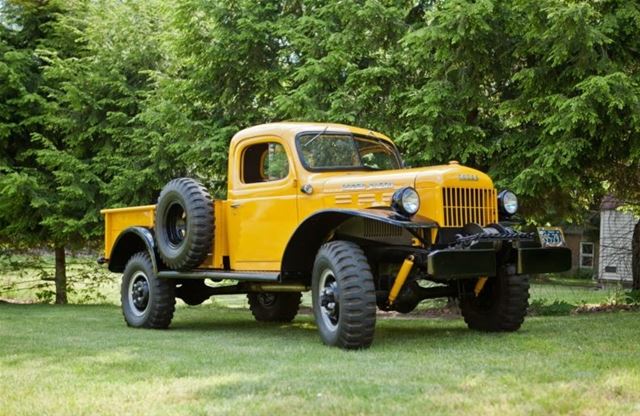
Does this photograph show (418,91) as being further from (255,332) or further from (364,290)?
(364,290)

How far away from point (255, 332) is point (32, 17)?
10.1 metres

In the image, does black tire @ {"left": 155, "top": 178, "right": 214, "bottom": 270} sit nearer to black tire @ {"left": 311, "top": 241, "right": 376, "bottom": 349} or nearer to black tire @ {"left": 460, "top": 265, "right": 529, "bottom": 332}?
black tire @ {"left": 311, "top": 241, "right": 376, "bottom": 349}

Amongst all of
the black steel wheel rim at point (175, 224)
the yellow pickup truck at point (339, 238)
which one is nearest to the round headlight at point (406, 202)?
the yellow pickup truck at point (339, 238)

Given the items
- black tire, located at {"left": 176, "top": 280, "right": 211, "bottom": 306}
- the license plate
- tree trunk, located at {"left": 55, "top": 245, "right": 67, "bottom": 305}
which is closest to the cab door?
black tire, located at {"left": 176, "top": 280, "right": 211, "bottom": 306}

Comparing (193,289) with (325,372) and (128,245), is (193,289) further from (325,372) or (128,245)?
(325,372)

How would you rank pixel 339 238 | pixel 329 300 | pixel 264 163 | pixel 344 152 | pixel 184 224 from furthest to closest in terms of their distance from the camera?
pixel 184 224 < pixel 264 163 < pixel 344 152 < pixel 339 238 < pixel 329 300

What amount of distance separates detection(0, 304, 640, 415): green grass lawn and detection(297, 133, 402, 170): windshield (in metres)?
1.78

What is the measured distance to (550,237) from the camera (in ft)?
24.5

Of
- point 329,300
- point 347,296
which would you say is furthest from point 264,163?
point 347,296

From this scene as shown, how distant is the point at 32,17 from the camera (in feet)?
54.0

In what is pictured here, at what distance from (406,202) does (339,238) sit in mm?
1282

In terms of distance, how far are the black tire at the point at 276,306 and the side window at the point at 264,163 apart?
7.71ft

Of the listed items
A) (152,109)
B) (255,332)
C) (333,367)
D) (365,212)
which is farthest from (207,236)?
(152,109)

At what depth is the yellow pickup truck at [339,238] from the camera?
706 centimetres
